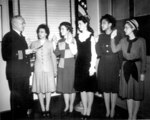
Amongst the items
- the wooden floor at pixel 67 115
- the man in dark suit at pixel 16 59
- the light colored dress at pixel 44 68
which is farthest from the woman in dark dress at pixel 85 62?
the man in dark suit at pixel 16 59

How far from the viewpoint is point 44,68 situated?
2.86m

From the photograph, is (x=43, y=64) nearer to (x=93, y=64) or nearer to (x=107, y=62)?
(x=93, y=64)

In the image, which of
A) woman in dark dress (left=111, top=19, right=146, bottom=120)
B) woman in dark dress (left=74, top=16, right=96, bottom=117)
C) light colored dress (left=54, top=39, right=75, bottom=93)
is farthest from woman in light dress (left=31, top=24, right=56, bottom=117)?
woman in dark dress (left=111, top=19, right=146, bottom=120)

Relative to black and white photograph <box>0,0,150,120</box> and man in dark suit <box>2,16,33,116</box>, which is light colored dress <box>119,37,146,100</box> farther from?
man in dark suit <box>2,16,33,116</box>

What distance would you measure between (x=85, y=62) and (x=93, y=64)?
0.39 ft

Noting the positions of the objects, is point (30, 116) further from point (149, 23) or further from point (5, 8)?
point (149, 23)

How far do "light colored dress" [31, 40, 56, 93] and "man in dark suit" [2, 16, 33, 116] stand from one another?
0.12 meters

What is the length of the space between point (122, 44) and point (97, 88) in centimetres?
66

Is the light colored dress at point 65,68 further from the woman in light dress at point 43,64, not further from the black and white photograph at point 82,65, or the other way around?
the woman in light dress at point 43,64

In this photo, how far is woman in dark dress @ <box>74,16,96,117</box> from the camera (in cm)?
268

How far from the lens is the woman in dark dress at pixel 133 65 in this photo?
2471 mm

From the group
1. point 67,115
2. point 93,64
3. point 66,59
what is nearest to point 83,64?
point 93,64

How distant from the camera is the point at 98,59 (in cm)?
295

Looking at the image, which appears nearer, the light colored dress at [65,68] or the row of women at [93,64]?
the row of women at [93,64]
